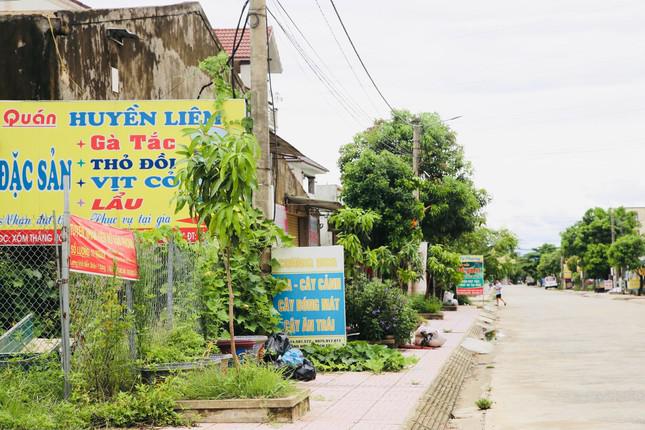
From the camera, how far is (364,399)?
11.6 meters

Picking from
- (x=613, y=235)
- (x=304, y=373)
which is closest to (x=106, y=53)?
(x=304, y=373)

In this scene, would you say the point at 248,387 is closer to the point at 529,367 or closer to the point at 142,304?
the point at 142,304

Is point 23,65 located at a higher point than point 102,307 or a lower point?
higher

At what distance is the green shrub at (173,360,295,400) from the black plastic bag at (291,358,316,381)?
115 inches

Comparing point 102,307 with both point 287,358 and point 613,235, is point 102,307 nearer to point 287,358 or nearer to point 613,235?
point 287,358

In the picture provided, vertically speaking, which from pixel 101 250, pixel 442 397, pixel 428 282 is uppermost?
pixel 101 250

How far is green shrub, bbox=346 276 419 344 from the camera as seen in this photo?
18.7 m

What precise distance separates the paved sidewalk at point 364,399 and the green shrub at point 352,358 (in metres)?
0.26

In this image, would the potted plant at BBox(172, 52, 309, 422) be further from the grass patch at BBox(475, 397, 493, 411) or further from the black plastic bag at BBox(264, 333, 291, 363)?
the grass patch at BBox(475, 397, 493, 411)

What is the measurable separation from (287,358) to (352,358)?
2912 millimetres

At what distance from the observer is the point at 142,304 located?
10719mm

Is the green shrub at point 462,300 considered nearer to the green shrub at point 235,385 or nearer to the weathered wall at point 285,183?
the weathered wall at point 285,183

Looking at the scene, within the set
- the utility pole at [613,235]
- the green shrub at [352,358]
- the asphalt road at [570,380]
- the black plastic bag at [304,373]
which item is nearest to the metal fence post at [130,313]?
the black plastic bag at [304,373]

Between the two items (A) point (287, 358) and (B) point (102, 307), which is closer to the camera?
(B) point (102, 307)
